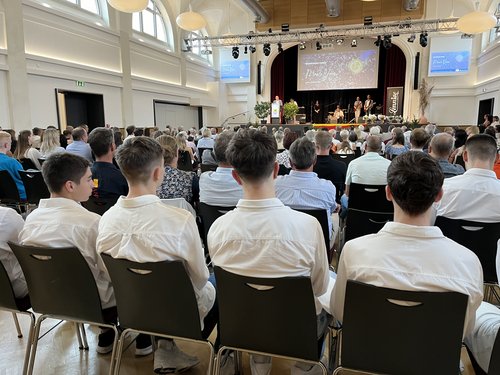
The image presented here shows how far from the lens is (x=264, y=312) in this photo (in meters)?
1.37

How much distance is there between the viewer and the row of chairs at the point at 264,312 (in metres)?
1.17

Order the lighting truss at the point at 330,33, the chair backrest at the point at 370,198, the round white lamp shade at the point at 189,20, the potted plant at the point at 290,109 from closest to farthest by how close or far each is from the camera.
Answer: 1. the chair backrest at the point at 370,198
2. the round white lamp shade at the point at 189,20
3. the lighting truss at the point at 330,33
4. the potted plant at the point at 290,109

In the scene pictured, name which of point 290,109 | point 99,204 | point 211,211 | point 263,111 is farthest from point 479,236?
point 263,111

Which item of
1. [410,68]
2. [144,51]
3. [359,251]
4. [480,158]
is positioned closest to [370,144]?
[480,158]

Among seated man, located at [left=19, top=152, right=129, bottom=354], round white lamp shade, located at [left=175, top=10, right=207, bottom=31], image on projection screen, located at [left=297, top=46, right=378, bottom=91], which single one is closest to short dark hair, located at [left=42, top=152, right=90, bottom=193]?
seated man, located at [left=19, top=152, right=129, bottom=354]

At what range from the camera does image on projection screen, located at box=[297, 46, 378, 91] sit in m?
16.3

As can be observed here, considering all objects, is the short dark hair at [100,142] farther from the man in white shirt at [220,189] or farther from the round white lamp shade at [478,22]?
the round white lamp shade at [478,22]

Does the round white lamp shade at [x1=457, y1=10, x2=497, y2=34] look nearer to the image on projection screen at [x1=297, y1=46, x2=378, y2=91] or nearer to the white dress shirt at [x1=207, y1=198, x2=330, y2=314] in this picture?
the white dress shirt at [x1=207, y1=198, x2=330, y2=314]

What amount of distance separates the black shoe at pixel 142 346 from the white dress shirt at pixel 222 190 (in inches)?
42.7

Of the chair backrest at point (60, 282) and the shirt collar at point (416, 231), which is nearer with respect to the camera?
the shirt collar at point (416, 231)

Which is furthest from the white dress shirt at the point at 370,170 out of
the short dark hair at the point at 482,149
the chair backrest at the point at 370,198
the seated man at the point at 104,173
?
the seated man at the point at 104,173

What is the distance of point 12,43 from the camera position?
7941 mm

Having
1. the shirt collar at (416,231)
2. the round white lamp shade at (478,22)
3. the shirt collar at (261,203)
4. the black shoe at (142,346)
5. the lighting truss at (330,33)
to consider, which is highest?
the lighting truss at (330,33)

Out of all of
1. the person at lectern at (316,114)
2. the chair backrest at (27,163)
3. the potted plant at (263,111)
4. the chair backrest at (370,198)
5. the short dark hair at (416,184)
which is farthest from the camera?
the person at lectern at (316,114)
